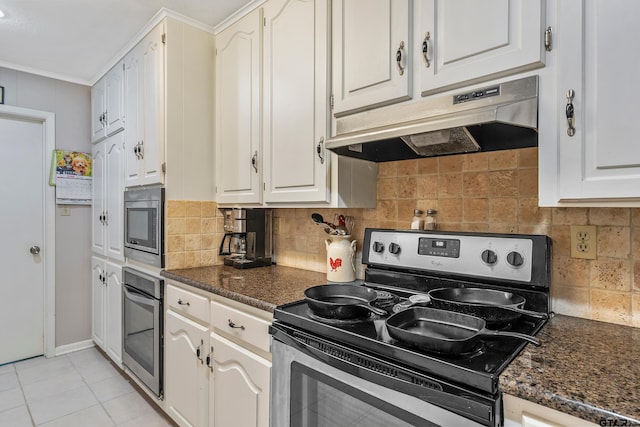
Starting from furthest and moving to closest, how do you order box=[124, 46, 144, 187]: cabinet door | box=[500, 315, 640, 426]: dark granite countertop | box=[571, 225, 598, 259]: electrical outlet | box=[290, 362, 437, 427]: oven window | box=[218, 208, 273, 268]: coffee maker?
1. box=[124, 46, 144, 187]: cabinet door
2. box=[218, 208, 273, 268]: coffee maker
3. box=[571, 225, 598, 259]: electrical outlet
4. box=[290, 362, 437, 427]: oven window
5. box=[500, 315, 640, 426]: dark granite countertop

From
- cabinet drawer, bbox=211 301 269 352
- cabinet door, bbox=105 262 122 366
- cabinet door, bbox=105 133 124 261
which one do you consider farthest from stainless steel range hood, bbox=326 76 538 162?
cabinet door, bbox=105 262 122 366

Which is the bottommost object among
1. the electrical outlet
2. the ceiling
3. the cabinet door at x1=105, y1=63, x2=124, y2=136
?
the electrical outlet

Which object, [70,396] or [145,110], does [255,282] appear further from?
[70,396]

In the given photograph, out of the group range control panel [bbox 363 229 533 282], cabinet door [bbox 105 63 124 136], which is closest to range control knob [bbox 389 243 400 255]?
range control panel [bbox 363 229 533 282]

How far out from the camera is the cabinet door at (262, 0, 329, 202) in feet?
5.10

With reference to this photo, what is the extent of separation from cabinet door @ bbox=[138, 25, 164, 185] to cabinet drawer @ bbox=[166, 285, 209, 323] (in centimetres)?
66

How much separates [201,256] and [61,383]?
1530mm

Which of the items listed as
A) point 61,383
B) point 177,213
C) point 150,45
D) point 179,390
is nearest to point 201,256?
point 177,213

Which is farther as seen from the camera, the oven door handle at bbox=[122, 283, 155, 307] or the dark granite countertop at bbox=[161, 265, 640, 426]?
the oven door handle at bbox=[122, 283, 155, 307]

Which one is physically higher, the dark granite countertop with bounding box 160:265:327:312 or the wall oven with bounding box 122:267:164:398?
the dark granite countertop with bounding box 160:265:327:312

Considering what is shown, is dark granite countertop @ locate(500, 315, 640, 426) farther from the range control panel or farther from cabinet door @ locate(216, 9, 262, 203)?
cabinet door @ locate(216, 9, 262, 203)

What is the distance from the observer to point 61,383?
8.41ft

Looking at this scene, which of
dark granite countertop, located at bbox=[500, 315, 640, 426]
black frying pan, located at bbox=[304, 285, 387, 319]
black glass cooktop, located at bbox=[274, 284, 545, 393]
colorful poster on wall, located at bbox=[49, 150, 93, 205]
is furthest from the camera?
colorful poster on wall, located at bbox=[49, 150, 93, 205]

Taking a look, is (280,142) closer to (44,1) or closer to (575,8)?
(575,8)
